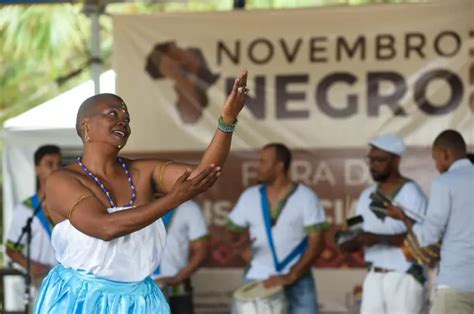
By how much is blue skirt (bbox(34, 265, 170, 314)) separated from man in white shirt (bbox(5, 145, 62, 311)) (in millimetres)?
4267

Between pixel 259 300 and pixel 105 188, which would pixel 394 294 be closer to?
pixel 259 300

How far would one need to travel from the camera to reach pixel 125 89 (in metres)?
9.61

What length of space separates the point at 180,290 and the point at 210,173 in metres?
4.39

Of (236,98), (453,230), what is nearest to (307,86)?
(453,230)

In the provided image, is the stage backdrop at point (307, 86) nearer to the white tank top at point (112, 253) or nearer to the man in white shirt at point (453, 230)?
the man in white shirt at point (453, 230)

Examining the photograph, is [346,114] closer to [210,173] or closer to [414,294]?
[414,294]

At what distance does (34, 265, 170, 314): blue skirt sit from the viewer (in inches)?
205

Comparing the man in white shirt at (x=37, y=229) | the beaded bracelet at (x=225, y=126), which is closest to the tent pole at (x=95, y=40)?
the man in white shirt at (x=37, y=229)

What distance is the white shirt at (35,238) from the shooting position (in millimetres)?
9648

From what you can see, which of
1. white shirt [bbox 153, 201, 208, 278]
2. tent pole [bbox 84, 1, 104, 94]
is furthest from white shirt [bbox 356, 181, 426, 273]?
tent pole [bbox 84, 1, 104, 94]

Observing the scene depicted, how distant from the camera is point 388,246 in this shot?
8.22 meters

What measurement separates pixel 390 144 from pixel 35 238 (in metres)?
2.97

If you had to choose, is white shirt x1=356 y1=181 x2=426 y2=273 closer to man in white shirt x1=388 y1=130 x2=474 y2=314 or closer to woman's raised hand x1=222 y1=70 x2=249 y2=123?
man in white shirt x1=388 y1=130 x2=474 y2=314

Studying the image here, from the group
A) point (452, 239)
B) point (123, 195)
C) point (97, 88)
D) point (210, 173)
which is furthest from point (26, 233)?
point (210, 173)
